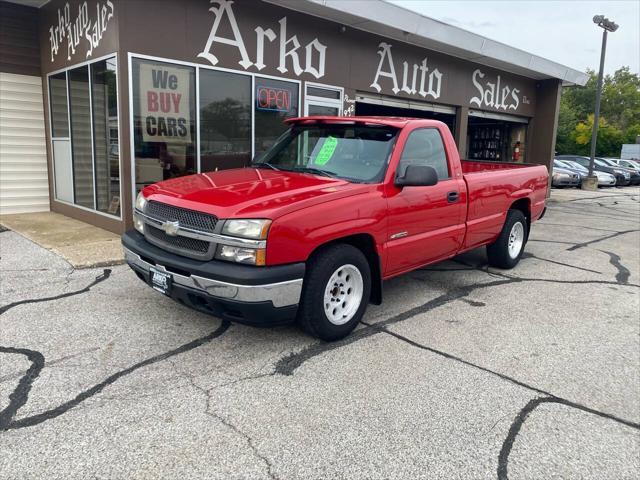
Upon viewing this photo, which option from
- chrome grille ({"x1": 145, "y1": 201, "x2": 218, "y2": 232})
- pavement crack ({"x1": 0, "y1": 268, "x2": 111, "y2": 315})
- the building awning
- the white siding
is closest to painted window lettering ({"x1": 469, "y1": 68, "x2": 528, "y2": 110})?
the building awning

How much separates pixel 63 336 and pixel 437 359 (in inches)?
122

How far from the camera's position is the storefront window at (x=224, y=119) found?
8211 millimetres

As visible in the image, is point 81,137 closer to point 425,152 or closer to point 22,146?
point 22,146

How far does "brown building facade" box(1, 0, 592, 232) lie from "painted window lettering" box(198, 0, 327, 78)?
18 mm

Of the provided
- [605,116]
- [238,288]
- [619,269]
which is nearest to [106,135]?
[238,288]

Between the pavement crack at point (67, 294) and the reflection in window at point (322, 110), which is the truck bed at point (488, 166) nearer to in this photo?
the reflection in window at point (322, 110)

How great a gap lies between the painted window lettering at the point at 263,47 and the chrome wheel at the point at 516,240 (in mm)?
4889

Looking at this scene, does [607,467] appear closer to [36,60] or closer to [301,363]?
[301,363]

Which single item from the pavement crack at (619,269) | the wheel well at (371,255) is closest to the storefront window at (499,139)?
the pavement crack at (619,269)

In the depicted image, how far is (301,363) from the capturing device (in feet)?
12.8

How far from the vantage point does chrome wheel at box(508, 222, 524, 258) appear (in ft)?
23.0

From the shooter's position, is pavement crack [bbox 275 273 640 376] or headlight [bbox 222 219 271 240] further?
pavement crack [bbox 275 273 640 376]

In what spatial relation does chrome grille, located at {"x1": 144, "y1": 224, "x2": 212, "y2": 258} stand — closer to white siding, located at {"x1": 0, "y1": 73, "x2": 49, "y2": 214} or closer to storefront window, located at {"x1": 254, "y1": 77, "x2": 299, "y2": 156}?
storefront window, located at {"x1": 254, "y1": 77, "x2": 299, "y2": 156}

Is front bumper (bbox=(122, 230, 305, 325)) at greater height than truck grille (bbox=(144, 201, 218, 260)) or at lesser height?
lesser
